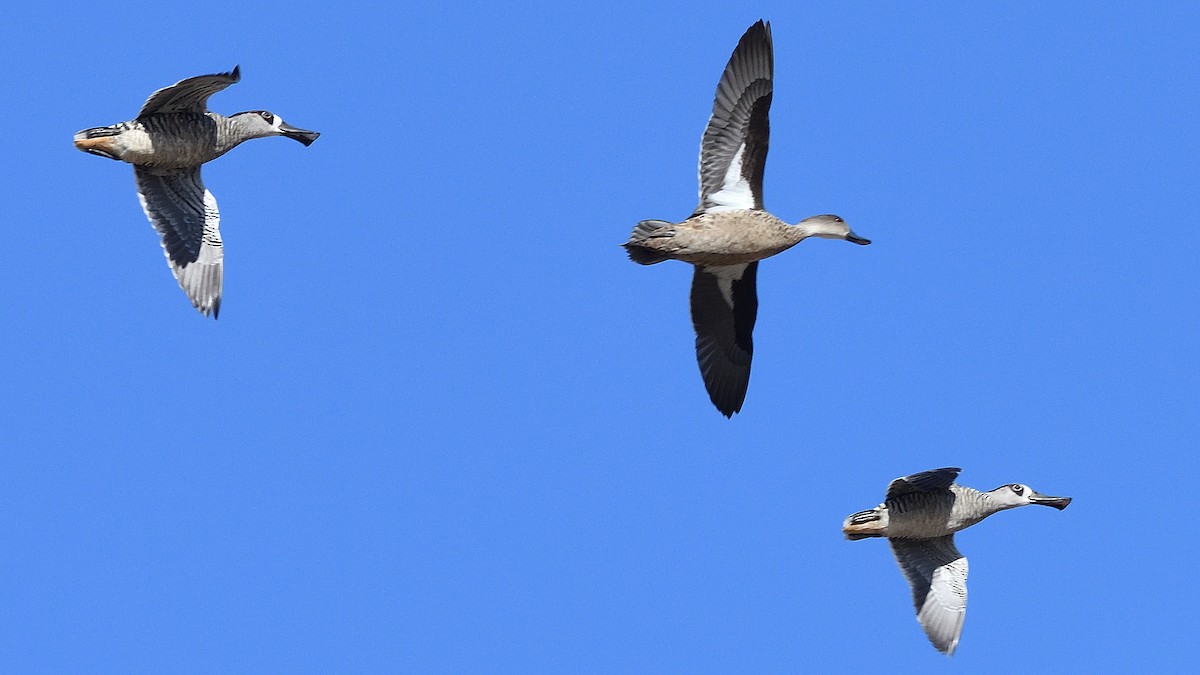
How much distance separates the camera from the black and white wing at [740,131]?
61.4ft

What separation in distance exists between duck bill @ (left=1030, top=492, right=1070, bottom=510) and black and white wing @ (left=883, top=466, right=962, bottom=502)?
1.19 meters

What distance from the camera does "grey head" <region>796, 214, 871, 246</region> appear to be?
1933cm

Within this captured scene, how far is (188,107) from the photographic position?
18.3 m

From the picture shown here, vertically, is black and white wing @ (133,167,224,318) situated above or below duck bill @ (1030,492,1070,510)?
above

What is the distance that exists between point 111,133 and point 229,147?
1.34 m

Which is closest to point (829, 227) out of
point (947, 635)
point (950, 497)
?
point (950, 497)

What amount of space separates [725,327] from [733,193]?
2.02 metres

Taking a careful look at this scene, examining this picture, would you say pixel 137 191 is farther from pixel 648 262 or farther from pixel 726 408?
pixel 726 408

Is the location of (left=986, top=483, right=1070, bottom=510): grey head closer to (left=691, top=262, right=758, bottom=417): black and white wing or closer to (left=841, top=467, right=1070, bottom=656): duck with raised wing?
(left=841, top=467, right=1070, bottom=656): duck with raised wing

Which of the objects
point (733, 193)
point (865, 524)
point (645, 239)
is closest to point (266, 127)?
point (645, 239)

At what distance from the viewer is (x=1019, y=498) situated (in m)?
19.7

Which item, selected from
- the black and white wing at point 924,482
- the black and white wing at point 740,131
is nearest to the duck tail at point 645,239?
the black and white wing at point 740,131

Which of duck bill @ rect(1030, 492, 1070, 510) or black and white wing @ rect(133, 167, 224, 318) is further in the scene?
duck bill @ rect(1030, 492, 1070, 510)

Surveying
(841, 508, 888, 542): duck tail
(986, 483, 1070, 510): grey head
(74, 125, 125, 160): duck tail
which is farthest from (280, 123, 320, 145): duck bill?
(986, 483, 1070, 510): grey head
